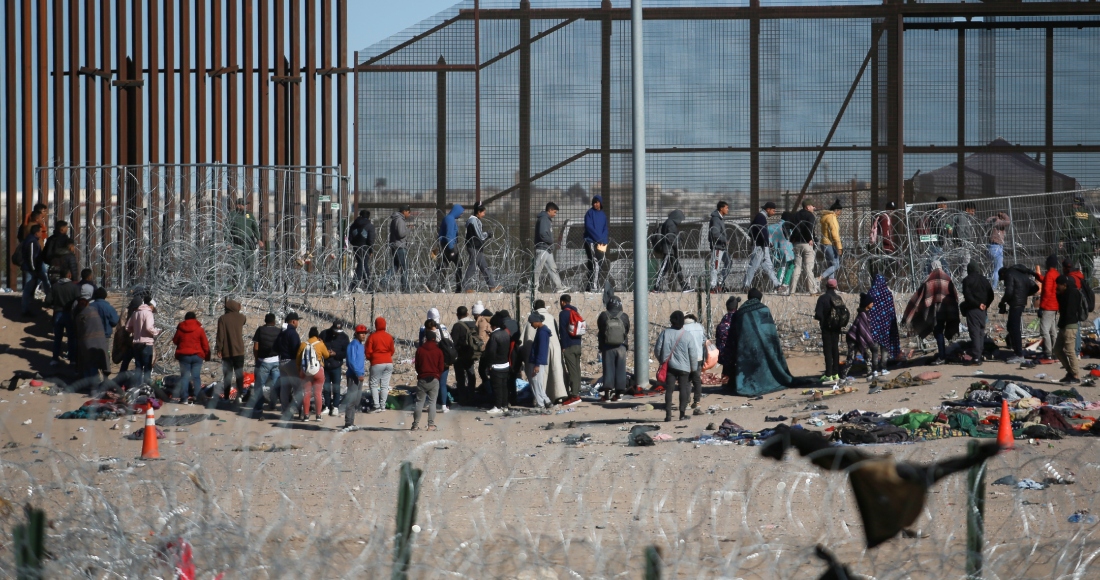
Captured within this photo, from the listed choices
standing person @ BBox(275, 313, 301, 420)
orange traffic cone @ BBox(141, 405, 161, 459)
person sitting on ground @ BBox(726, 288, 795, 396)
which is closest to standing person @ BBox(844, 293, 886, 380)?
person sitting on ground @ BBox(726, 288, 795, 396)

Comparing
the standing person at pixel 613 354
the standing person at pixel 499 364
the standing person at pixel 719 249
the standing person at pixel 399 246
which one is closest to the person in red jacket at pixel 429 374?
the standing person at pixel 499 364

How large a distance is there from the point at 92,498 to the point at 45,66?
47.5 feet

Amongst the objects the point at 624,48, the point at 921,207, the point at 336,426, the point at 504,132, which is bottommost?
the point at 336,426

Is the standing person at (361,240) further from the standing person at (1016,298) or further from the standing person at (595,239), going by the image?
the standing person at (1016,298)

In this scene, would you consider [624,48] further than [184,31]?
Yes

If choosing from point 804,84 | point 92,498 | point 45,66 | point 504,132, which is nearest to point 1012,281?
point 804,84

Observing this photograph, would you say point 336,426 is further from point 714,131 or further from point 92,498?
point 714,131

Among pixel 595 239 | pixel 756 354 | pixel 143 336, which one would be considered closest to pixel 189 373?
pixel 143 336

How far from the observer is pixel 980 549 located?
468 cm

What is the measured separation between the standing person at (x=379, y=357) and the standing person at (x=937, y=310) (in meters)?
6.01

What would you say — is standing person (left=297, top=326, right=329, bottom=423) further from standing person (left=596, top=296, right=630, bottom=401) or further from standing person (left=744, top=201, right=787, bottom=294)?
standing person (left=744, top=201, right=787, bottom=294)

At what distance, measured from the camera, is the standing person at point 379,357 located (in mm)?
12891

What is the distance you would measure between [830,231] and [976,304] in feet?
12.6

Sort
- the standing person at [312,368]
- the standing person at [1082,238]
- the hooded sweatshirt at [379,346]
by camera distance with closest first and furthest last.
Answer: the standing person at [312,368], the hooded sweatshirt at [379,346], the standing person at [1082,238]
